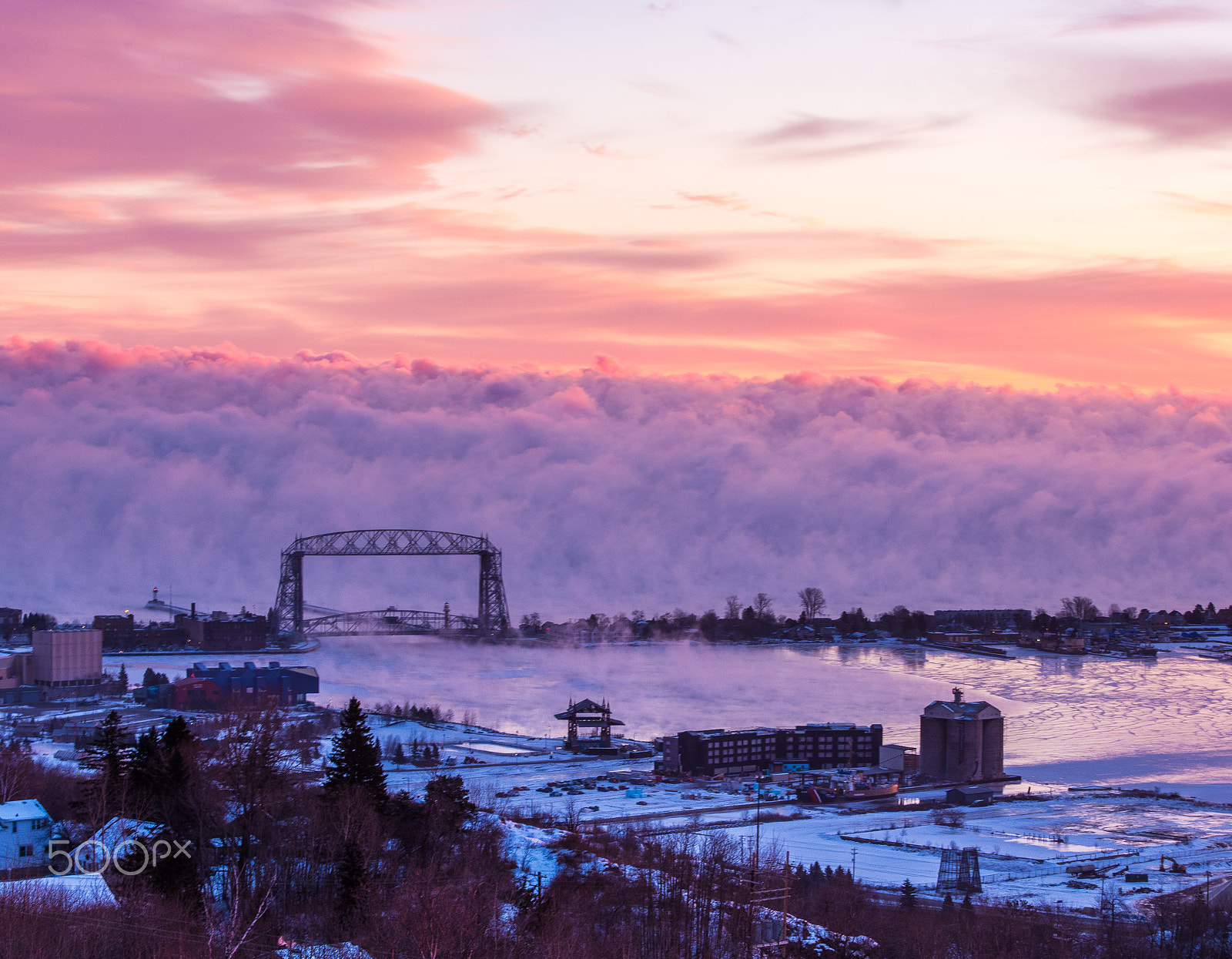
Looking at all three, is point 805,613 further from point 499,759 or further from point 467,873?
point 467,873

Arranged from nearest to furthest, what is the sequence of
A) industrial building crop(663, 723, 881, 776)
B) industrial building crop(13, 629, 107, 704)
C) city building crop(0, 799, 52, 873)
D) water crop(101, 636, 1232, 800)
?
city building crop(0, 799, 52, 873), industrial building crop(663, 723, 881, 776), water crop(101, 636, 1232, 800), industrial building crop(13, 629, 107, 704)

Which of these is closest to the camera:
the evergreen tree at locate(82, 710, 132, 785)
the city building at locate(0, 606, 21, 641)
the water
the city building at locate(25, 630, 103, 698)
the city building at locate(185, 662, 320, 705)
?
the evergreen tree at locate(82, 710, 132, 785)

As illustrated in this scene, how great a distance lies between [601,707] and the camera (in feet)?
58.9

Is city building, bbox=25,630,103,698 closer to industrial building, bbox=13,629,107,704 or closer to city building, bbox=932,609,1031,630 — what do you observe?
industrial building, bbox=13,629,107,704

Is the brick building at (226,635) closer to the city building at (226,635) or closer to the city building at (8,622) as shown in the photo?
the city building at (226,635)

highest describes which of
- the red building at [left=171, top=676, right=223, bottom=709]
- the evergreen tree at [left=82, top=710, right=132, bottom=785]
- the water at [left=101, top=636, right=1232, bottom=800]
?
the evergreen tree at [left=82, top=710, right=132, bottom=785]

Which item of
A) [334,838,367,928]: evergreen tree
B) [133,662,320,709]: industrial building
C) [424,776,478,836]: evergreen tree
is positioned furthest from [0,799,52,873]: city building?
[133,662,320,709]: industrial building

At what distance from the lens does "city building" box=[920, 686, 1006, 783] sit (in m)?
15.1

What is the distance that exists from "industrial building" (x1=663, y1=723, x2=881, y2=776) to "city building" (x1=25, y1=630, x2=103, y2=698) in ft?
32.9

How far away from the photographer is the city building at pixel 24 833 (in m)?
7.00

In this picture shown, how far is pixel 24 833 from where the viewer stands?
23.6 ft

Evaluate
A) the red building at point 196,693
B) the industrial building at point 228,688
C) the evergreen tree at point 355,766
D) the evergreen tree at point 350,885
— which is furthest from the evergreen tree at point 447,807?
the red building at point 196,693

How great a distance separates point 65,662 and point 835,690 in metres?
12.1

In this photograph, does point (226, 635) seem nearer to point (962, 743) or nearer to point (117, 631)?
point (117, 631)
